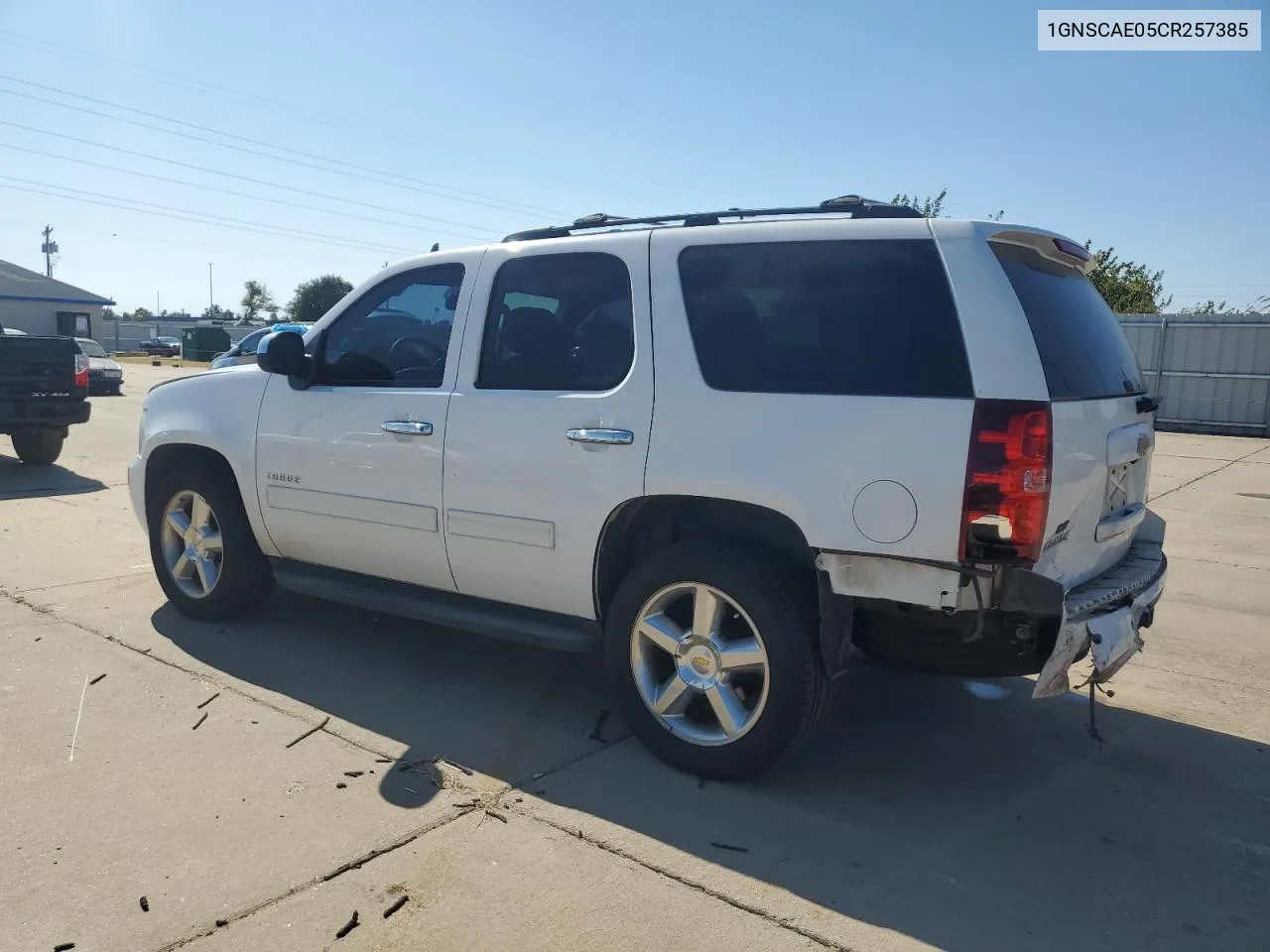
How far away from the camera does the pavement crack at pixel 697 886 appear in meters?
2.77

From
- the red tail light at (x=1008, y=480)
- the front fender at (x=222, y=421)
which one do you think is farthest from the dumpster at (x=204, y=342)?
the red tail light at (x=1008, y=480)

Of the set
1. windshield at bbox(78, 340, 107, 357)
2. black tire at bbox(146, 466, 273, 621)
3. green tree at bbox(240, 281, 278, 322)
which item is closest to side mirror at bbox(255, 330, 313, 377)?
black tire at bbox(146, 466, 273, 621)

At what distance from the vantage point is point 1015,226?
11.3ft

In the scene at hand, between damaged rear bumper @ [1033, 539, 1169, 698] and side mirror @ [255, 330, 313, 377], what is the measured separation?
3566 millimetres

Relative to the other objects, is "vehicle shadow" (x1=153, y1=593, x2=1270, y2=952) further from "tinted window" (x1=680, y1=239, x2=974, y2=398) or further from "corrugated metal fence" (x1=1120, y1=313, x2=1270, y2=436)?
"corrugated metal fence" (x1=1120, y1=313, x2=1270, y2=436)

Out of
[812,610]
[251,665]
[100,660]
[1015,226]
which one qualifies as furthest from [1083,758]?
[100,660]

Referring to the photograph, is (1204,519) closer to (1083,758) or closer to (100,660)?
(1083,758)

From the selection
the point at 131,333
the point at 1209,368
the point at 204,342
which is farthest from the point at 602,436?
the point at 131,333

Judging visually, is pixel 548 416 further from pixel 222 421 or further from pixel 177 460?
pixel 177 460

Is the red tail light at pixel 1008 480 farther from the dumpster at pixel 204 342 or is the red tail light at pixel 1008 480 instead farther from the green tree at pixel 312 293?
the green tree at pixel 312 293

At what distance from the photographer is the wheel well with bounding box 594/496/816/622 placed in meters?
3.73

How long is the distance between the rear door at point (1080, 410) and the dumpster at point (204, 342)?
44.3m

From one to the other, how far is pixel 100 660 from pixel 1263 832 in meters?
5.03

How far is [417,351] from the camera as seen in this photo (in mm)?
4660
